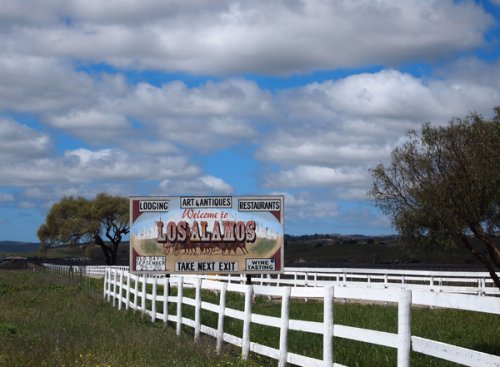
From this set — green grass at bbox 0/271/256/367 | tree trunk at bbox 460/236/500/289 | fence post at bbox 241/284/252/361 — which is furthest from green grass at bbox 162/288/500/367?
tree trunk at bbox 460/236/500/289

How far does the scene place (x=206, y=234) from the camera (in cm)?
2705

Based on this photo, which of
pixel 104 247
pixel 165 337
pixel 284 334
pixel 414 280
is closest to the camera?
pixel 284 334

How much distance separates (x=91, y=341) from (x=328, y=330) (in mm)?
6440

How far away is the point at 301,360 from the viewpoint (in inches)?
464

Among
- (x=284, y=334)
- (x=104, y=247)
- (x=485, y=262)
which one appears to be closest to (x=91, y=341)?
(x=284, y=334)

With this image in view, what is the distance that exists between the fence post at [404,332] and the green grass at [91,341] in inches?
171

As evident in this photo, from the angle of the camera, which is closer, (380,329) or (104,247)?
(380,329)

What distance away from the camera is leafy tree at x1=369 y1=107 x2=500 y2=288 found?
124 ft

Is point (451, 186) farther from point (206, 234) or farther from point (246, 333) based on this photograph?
point (246, 333)

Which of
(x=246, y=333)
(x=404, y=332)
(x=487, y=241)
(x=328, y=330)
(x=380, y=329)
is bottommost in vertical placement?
(x=380, y=329)

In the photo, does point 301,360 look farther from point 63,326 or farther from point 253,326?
point 63,326

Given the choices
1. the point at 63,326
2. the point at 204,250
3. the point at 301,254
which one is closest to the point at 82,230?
the point at 301,254

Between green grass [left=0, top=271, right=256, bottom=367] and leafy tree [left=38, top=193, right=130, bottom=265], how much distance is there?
73.9 m

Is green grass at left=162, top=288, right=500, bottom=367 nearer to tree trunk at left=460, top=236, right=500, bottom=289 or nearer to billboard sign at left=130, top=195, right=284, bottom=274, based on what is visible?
billboard sign at left=130, top=195, right=284, bottom=274
